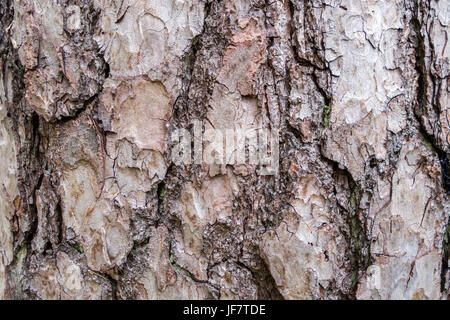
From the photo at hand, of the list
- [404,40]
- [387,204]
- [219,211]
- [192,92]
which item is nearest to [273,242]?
[219,211]

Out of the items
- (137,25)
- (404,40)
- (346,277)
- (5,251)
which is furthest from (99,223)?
(404,40)

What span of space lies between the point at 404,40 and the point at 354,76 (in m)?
0.14

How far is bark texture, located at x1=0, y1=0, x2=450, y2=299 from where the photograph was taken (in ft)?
2.73

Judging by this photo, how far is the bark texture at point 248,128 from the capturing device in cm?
83

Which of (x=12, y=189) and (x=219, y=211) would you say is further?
(x=12, y=189)

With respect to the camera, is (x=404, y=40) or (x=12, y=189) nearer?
(x=404, y=40)

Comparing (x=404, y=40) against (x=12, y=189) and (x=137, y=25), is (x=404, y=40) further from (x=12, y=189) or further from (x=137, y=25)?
(x=12, y=189)

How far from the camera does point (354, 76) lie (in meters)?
0.83

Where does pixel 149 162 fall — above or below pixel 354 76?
below

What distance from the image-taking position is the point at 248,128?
84cm

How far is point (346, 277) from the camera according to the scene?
878 mm
